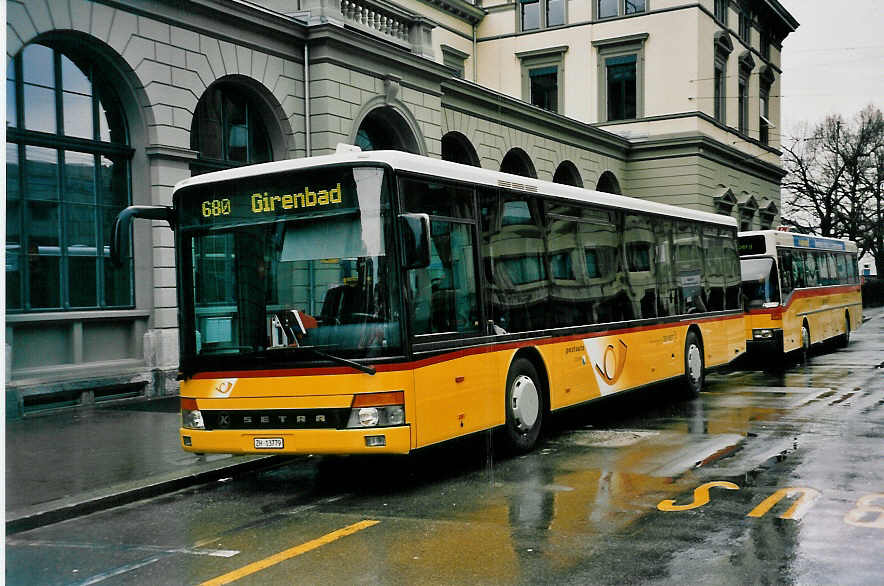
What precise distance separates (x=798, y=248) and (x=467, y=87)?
9518mm

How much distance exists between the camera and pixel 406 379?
8.61 meters

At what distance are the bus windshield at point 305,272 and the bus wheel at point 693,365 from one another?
859 centimetres

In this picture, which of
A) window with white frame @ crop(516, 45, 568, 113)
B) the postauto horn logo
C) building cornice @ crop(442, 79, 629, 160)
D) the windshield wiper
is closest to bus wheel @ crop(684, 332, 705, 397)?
the postauto horn logo

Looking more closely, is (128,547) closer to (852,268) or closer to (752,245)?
(752,245)

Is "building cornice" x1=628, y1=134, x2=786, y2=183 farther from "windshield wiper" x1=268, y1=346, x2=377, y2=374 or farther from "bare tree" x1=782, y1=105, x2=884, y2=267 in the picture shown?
"windshield wiper" x1=268, y1=346, x2=377, y2=374

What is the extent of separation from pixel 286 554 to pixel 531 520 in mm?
1884

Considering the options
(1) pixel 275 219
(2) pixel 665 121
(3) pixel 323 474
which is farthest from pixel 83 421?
(2) pixel 665 121

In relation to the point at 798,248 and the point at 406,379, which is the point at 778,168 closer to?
the point at 798,248

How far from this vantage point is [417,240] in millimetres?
8391

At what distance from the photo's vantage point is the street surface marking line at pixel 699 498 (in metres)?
7.74

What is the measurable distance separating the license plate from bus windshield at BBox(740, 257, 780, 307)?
15.8m

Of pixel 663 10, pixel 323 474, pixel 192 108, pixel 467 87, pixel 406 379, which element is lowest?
pixel 323 474

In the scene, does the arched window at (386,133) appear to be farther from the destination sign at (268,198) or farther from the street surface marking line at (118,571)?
the street surface marking line at (118,571)

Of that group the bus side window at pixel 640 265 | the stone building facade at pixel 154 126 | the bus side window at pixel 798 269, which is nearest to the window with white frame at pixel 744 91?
the stone building facade at pixel 154 126
